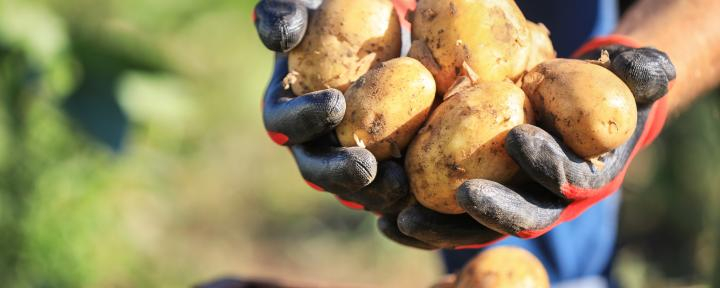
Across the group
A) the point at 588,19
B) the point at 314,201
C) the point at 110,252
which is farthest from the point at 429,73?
the point at 314,201

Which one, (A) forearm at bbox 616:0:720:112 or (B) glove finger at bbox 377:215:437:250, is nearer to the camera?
(B) glove finger at bbox 377:215:437:250

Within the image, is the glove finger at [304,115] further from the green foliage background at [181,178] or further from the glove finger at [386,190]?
the green foliage background at [181,178]

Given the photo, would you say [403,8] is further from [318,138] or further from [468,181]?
[468,181]

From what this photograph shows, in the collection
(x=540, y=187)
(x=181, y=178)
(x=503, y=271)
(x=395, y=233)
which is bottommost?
(x=181, y=178)

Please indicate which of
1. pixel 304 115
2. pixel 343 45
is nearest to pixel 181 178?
pixel 343 45

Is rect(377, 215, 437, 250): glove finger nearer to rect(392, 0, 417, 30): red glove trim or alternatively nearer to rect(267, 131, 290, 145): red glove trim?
rect(267, 131, 290, 145): red glove trim

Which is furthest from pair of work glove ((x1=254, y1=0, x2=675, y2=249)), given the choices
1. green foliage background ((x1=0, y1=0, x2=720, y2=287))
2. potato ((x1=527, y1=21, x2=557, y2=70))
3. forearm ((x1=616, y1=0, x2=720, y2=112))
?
green foliage background ((x1=0, y1=0, x2=720, y2=287))
